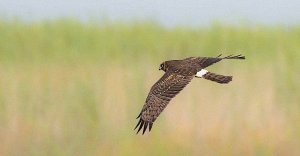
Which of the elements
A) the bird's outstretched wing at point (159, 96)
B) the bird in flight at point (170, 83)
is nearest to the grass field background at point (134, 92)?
the bird in flight at point (170, 83)

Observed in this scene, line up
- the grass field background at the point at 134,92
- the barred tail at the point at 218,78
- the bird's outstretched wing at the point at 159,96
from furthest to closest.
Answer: the grass field background at the point at 134,92
the barred tail at the point at 218,78
the bird's outstretched wing at the point at 159,96

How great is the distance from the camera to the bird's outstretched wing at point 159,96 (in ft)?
20.1

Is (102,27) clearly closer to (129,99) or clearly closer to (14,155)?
(129,99)

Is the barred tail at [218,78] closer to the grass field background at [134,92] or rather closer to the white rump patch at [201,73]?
the white rump patch at [201,73]

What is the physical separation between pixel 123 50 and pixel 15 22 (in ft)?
5.12

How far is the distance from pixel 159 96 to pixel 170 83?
0.58ft

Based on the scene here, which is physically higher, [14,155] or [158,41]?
[158,41]

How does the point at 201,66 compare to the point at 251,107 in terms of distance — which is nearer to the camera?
the point at 201,66

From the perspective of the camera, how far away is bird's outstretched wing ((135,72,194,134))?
611 cm

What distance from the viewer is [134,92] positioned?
8.59m

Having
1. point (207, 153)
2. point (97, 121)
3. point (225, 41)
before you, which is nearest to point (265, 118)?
point (207, 153)

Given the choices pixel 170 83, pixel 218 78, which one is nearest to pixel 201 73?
pixel 218 78

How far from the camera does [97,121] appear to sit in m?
7.99

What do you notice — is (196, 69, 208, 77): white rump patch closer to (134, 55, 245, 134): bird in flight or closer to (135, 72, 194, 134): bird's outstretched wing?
(134, 55, 245, 134): bird in flight
